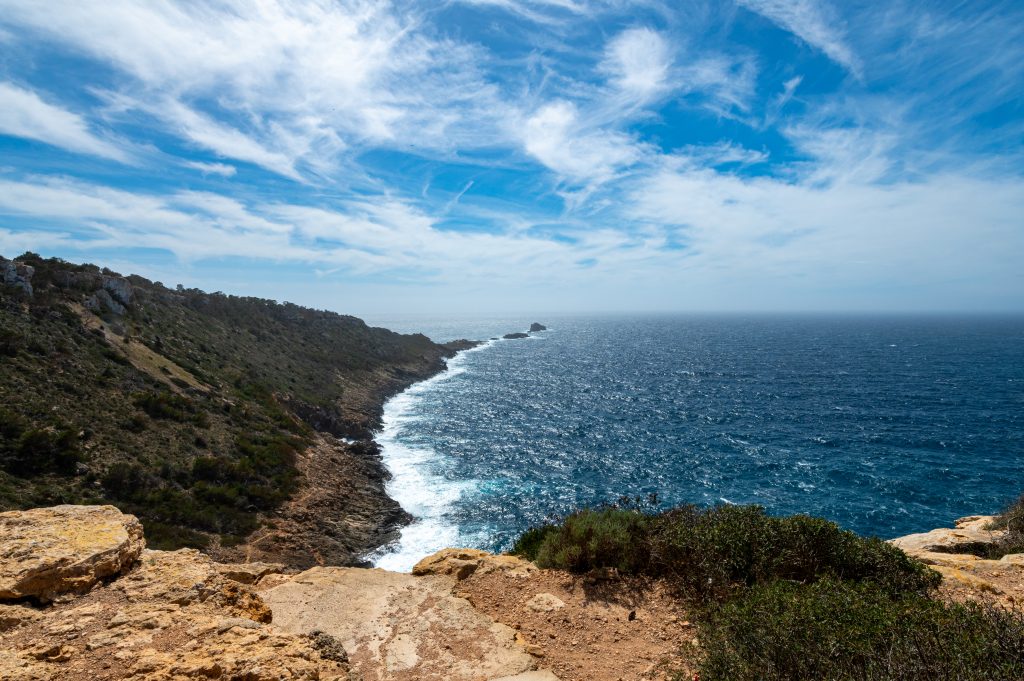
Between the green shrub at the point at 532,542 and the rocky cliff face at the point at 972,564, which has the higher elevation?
the rocky cliff face at the point at 972,564

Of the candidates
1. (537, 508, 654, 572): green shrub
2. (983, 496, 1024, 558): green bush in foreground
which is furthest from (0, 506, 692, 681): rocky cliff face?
(983, 496, 1024, 558): green bush in foreground

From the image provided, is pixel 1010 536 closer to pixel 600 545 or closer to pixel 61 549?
pixel 600 545

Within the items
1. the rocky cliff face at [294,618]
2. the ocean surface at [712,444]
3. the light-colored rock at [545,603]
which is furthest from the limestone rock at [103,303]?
the light-colored rock at [545,603]

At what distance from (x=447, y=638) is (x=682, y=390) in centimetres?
6640

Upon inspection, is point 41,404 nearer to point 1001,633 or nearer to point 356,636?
point 356,636

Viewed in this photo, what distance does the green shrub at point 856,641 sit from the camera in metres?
5.36

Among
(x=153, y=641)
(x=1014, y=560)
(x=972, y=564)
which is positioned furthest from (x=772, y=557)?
(x=153, y=641)

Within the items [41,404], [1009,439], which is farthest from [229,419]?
[1009,439]

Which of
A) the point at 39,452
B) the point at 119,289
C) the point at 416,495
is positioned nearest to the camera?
the point at 39,452

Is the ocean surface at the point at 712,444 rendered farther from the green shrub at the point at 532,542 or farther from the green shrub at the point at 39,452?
the green shrub at the point at 39,452

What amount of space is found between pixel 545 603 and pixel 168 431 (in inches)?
1217

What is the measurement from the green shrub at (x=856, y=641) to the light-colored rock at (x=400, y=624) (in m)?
3.56

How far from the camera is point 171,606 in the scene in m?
6.86

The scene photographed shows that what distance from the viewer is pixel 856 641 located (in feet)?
19.9
